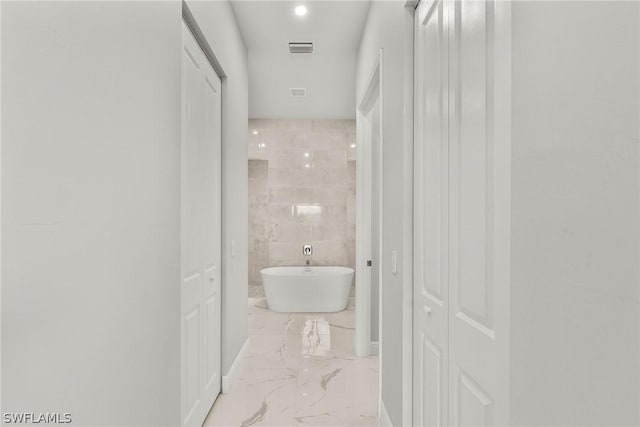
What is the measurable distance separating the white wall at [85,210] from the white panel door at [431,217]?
1.05 metres

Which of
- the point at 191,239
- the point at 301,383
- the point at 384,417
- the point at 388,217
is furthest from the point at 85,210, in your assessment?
the point at 301,383

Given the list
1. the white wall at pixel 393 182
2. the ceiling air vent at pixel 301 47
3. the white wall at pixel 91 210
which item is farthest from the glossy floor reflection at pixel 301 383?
the ceiling air vent at pixel 301 47

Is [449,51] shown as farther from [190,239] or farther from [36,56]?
[190,239]

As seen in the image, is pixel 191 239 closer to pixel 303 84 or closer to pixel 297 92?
pixel 303 84

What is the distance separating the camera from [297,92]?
4.90m

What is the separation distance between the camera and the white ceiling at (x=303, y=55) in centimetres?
299

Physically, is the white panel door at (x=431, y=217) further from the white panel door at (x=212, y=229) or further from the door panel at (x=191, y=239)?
the white panel door at (x=212, y=229)

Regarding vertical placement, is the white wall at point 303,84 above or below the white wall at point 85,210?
above

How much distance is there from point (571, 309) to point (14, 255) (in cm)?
109

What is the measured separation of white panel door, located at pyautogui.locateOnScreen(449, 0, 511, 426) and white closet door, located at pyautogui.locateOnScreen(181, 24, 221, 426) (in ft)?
4.12

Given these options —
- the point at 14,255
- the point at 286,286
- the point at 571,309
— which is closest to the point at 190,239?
the point at 14,255

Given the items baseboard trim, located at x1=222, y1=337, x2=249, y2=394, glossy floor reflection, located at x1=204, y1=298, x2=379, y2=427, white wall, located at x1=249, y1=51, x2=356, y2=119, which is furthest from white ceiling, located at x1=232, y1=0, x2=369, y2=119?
glossy floor reflection, located at x1=204, y1=298, x2=379, y2=427

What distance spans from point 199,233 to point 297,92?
3.07 meters

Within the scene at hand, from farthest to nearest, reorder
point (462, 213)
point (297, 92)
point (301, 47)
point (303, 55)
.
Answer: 1. point (297, 92)
2. point (303, 55)
3. point (301, 47)
4. point (462, 213)
